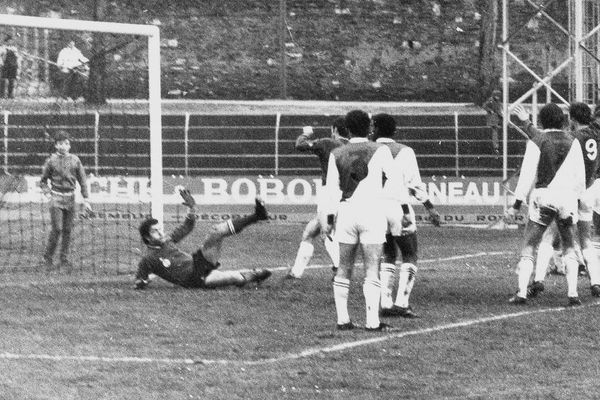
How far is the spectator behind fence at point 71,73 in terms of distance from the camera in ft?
75.8

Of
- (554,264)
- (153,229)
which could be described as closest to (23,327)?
(153,229)

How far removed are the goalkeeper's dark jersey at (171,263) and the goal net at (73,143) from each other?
1.69 meters

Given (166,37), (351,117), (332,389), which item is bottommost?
(332,389)

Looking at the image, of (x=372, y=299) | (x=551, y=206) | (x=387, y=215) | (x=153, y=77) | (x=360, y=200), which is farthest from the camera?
(x=153, y=77)

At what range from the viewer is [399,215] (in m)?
14.4

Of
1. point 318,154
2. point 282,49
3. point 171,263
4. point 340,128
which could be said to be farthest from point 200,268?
point 282,49

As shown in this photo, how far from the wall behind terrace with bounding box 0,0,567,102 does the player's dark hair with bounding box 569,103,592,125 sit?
25.7 m

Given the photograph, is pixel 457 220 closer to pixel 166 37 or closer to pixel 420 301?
pixel 420 301

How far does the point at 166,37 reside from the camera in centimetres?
4328

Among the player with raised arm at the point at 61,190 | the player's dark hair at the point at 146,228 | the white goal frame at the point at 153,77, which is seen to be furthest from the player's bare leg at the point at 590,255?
the player with raised arm at the point at 61,190

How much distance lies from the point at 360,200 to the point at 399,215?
0.93 metres

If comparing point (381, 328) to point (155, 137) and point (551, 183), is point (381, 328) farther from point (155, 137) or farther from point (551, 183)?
point (155, 137)

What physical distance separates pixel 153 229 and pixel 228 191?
44.4ft

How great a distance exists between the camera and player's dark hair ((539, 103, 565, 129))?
51.7 feet
